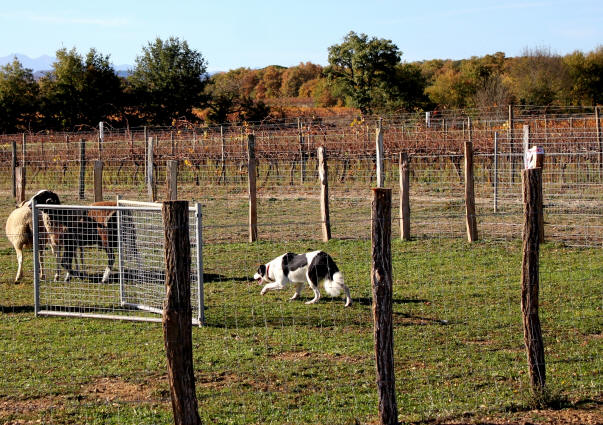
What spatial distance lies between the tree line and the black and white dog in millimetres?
31186

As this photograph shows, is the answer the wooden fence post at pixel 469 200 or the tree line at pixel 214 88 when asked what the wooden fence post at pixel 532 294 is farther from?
the tree line at pixel 214 88

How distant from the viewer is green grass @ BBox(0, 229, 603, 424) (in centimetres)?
625

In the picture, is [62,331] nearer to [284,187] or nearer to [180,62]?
[284,187]

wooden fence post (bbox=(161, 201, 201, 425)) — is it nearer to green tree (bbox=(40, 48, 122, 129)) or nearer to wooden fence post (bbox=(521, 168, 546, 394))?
wooden fence post (bbox=(521, 168, 546, 394))

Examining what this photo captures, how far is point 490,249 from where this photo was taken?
45.9 feet

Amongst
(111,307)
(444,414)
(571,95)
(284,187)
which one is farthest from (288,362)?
(571,95)

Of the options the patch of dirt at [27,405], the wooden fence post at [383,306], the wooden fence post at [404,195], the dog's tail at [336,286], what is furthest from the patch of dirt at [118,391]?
the wooden fence post at [404,195]

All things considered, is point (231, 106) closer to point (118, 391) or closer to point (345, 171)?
point (345, 171)

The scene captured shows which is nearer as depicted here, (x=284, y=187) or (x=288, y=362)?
(x=288, y=362)

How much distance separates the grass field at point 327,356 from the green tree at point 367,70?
121 ft

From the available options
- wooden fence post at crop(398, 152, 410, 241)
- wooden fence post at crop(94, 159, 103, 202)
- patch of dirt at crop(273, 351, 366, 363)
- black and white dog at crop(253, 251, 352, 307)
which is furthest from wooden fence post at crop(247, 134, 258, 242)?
patch of dirt at crop(273, 351, 366, 363)

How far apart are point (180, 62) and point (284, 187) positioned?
Result: 22.0m

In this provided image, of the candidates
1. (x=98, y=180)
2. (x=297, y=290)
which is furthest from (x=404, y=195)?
(x=98, y=180)

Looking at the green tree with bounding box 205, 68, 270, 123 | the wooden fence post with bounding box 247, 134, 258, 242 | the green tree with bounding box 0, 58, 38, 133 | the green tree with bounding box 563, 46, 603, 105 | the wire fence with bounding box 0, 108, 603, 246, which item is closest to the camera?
the wooden fence post with bounding box 247, 134, 258, 242
